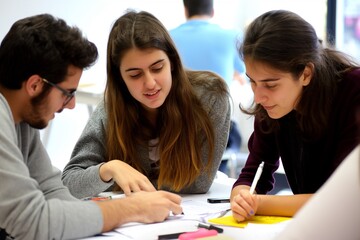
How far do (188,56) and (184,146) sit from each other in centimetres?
202

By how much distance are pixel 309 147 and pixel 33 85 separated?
2.64 ft

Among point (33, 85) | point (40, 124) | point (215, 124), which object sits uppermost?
point (33, 85)

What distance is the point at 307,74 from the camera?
1468mm

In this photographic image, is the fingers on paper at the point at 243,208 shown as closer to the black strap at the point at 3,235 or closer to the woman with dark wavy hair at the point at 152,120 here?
the woman with dark wavy hair at the point at 152,120

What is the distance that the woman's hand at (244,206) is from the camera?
141 cm

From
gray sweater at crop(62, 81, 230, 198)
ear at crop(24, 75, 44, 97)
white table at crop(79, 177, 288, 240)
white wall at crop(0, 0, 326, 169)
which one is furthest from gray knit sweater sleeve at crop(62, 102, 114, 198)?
white wall at crop(0, 0, 326, 169)

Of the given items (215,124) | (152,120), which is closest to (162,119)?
(152,120)

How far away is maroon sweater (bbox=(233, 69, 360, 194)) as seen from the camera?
145 cm

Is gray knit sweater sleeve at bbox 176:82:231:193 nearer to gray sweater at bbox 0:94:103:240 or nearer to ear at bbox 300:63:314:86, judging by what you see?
ear at bbox 300:63:314:86

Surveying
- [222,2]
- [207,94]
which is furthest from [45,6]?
[207,94]

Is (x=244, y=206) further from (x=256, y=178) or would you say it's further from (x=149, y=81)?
(x=149, y=81)

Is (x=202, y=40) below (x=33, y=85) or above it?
below

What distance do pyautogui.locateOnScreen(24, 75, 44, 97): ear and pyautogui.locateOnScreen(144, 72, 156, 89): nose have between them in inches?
18.8

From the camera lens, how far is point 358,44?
4895mm
